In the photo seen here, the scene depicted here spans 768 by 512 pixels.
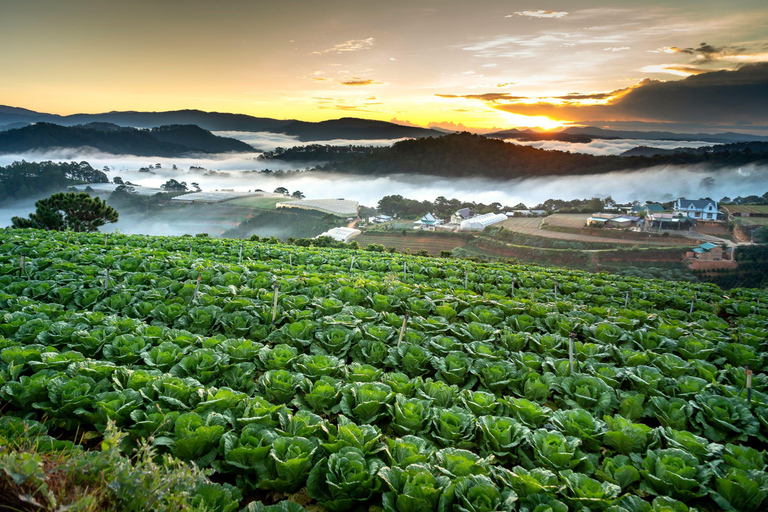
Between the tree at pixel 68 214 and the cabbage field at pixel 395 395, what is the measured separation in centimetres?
3064

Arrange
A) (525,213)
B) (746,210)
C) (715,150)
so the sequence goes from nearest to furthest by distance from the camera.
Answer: (746,210) → (715,150) → (525,213)

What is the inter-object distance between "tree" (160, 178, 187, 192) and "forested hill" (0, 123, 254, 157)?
153 feet

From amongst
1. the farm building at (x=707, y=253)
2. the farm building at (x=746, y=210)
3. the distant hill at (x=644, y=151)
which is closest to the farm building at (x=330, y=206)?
the farm building at (x=707, y=253)

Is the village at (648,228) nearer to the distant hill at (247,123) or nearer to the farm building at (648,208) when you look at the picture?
the farm building at (648,208)

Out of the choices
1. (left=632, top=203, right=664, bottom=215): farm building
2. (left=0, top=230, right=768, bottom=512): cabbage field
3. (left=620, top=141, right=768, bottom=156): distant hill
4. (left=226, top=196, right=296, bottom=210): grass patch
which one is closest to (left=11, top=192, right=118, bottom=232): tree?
(left=0, top=230, right=768, bottom=512): cabbage field

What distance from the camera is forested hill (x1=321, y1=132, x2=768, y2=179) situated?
309ft

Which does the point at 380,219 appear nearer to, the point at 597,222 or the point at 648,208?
the point at 597,222

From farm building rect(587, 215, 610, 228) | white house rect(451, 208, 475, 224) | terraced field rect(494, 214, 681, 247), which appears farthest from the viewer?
white house rect(451, 208, 475, 224)

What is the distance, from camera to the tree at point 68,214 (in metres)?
30.1

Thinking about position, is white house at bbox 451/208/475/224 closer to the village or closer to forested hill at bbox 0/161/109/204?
the village

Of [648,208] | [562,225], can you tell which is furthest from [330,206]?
[648,208]

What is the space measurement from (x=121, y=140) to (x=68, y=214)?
159m

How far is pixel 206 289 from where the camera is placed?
6.23 metres

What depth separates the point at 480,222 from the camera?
238 feet
